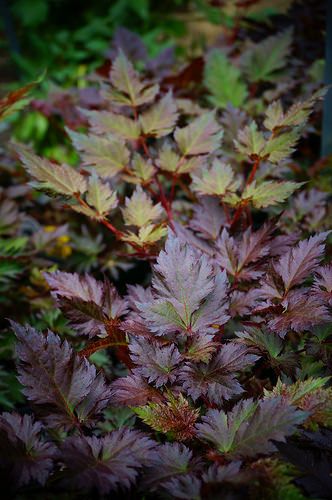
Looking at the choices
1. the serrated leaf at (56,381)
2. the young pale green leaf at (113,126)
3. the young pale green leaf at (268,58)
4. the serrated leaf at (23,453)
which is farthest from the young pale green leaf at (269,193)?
the young pale green leaf at (268,58)

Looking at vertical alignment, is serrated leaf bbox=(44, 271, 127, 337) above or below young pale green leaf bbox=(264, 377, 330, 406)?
above

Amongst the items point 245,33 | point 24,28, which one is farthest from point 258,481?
point 24,28

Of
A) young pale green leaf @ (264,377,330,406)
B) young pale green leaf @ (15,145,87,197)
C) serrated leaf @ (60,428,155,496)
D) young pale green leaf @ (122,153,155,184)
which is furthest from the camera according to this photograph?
young pale green leaf @ (122,153,155,184)

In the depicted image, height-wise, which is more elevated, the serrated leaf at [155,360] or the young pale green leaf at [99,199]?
the young pale green leaf at [99,199]

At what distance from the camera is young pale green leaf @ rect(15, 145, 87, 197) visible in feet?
3.38

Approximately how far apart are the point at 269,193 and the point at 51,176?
464mm

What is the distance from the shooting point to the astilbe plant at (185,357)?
0.71m

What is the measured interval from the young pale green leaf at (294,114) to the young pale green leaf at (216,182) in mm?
142

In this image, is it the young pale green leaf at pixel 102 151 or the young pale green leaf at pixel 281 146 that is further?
the young pale green leaf at pixel 102 151

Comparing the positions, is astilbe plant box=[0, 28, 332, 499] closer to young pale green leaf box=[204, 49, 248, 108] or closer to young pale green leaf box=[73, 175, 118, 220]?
young pale green leaf box=[73, 175, 118, 220]

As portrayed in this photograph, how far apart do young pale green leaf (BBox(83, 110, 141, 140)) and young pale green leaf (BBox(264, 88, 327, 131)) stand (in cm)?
33

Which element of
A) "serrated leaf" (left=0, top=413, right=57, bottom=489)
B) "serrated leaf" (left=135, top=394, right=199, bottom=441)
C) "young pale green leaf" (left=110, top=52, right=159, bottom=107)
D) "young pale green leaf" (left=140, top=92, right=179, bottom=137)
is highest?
"young pale green leaf" (left=110, top=52, right=159, bottom=107)

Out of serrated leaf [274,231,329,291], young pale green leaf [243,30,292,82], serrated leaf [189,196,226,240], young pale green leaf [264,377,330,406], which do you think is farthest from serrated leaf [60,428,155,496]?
young pale green leaf [243,30,292,82]

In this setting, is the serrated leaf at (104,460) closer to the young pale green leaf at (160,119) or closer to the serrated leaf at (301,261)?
the serrated leaf at (301,261)
